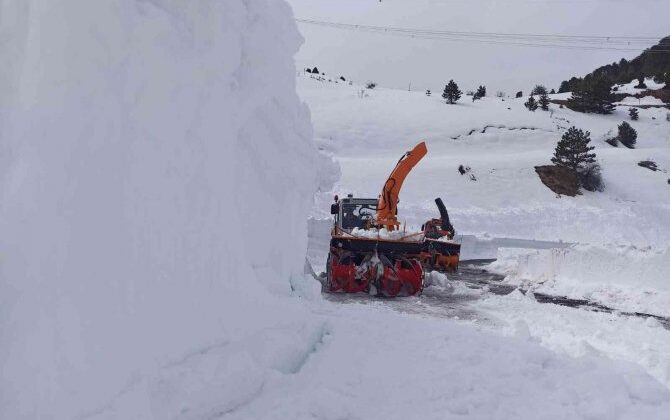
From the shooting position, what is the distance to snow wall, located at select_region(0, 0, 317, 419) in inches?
114

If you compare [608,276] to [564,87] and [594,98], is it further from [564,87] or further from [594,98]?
[564,87]

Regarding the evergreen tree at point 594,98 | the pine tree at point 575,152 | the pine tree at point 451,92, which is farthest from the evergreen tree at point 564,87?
the pine tree at point 575,152

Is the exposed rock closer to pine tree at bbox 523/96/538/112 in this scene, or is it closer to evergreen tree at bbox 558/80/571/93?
pine tree at bbox 523/96/538/112

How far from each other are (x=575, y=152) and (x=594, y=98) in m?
14.6

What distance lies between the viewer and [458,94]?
51344mm

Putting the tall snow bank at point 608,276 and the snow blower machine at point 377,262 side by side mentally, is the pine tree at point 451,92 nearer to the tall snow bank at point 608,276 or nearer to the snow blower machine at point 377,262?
the tall snow bank at point 608,276

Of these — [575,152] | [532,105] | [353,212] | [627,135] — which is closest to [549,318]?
[353,212]

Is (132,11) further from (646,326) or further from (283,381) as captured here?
(646,326)

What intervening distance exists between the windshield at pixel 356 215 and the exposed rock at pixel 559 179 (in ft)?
73.3

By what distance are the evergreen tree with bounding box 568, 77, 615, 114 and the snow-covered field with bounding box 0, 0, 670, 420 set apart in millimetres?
44814

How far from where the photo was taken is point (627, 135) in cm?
4356

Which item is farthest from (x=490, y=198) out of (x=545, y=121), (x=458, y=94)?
(x=458, y=94)

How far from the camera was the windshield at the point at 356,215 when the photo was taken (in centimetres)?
1603

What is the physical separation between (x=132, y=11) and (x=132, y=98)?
532mm
